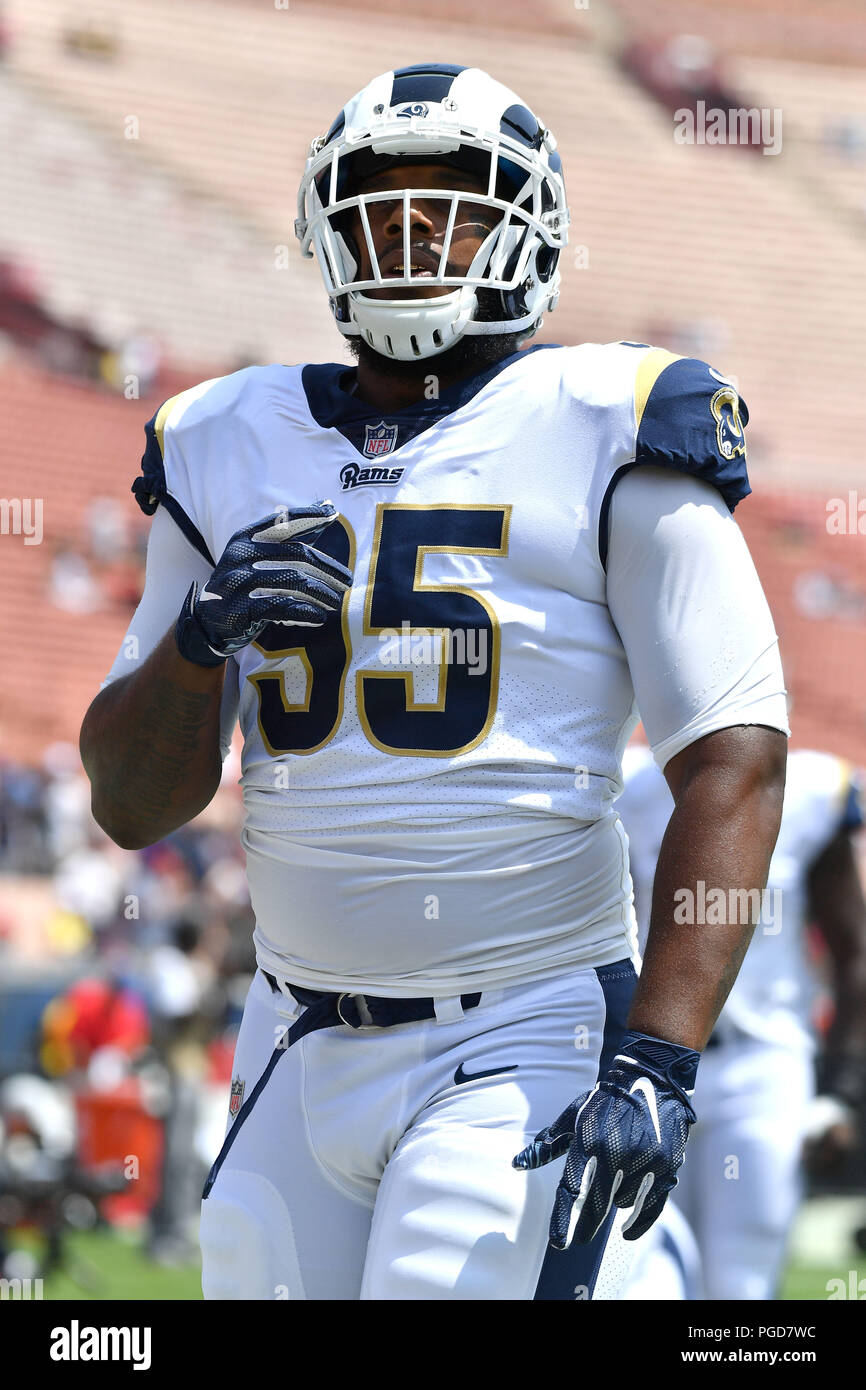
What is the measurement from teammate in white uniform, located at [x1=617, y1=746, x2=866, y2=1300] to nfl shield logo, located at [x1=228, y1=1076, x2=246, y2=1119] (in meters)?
1.41

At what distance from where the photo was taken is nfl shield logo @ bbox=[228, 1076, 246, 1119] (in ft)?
6.20

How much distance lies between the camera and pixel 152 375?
46.6ft

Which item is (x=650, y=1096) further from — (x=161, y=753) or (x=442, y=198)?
(x=442, y=198)

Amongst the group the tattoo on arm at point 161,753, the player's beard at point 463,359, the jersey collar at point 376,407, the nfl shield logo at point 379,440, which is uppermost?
the player's beard at point 463,359

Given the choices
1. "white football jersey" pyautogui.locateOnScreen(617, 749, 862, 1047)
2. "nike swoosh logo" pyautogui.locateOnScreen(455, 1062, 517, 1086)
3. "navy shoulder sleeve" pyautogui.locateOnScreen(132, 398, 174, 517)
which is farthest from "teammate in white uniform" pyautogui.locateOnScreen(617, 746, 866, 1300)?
"navy shoulder sleeve" pyautogui.locateOnScreen(132, 398, 174, 517)

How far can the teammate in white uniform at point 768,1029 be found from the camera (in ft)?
10.9

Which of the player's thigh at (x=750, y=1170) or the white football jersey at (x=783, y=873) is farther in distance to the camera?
the white football jersey at (x=783, y=873)

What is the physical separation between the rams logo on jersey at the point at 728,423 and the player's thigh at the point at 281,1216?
0.79 metres

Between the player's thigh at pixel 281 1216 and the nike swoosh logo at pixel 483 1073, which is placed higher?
the nike swoosh logo at pixel 483 1073

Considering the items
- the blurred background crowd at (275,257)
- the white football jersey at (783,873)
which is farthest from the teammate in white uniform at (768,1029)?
the blurred background crowd at (275,257)

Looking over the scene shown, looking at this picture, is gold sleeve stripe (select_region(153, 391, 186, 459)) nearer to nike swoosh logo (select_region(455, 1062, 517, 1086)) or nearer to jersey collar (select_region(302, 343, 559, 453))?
jersey collar (select_region(302, 343, 559, 453))

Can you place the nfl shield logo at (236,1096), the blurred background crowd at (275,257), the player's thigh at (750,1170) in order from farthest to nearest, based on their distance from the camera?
the blurred background crowd at (275,257)
the player's thigh at (750,1170)
the nfl shield logo at (236,1096)

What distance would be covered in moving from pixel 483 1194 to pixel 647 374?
2.88 ft

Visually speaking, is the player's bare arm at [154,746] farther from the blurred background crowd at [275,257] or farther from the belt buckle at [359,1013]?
the blurred background crowd at [275,257]
